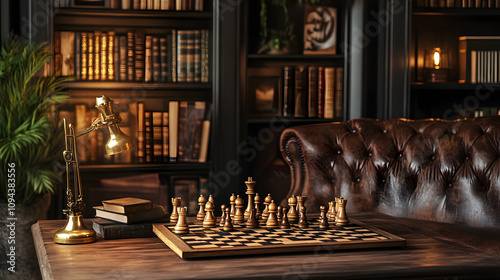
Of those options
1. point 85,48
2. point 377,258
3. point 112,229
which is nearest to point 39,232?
point 112,229

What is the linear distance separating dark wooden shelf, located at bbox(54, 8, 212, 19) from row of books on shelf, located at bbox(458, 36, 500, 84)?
1.56 metres

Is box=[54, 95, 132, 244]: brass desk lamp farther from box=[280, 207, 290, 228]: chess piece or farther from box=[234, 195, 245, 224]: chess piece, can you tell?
box=[280, 207, 290, 228]: chess piece

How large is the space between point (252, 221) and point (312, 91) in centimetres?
201

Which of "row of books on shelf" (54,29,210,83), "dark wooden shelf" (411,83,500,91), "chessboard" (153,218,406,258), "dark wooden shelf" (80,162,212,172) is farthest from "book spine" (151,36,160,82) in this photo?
"chessboard" (153,218,406,258)

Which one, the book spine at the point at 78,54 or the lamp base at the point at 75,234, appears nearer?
the lamp base at the point at 75,234

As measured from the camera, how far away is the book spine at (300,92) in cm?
374

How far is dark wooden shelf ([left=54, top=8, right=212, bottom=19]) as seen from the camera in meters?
3.48

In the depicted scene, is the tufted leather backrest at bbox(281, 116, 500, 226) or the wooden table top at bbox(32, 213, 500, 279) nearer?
the wooden table top at bbox(32, 213, 500, 279)

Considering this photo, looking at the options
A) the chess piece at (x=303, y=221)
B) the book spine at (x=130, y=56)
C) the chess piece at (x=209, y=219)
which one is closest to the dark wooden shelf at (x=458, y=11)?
the book spine at (x=130, y=56)

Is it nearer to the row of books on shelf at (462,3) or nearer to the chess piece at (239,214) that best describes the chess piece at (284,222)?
the chess piece at (239,214)

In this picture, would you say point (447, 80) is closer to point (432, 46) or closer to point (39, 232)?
point (432, 46)

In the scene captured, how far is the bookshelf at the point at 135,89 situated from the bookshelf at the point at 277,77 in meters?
0.28

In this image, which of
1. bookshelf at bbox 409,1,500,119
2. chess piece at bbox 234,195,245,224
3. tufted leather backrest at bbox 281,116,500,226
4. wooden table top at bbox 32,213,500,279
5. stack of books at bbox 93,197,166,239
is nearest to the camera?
wooden table top at bbox 32,213,500,279

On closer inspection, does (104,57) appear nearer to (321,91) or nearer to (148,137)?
(148,137)
